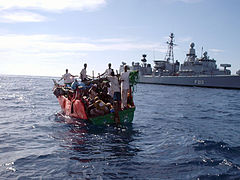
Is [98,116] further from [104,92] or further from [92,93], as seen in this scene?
[104,92]

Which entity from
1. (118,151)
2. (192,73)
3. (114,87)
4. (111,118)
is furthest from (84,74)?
(192,73)

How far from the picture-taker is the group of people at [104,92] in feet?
38.7

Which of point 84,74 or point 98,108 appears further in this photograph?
point 84,74

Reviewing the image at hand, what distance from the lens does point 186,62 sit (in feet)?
216

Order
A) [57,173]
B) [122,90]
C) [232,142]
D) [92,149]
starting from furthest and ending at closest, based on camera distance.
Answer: [122,90]
[232,142]
[92,149]
[57,173]

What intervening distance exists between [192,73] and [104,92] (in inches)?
2083

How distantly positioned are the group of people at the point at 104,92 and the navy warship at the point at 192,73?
133ft

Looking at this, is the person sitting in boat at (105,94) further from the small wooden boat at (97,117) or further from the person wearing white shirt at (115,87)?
the small wooden boat at (97,117)

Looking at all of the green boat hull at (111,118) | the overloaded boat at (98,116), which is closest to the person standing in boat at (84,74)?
the overloaded boat at (98,116)

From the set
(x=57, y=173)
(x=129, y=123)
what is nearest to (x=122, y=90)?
(x=129, y=123)

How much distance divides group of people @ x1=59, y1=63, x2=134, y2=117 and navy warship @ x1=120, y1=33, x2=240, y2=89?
133 ft

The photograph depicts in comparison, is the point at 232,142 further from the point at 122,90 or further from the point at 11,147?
the point at 11,147

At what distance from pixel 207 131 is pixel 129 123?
12.6 ft

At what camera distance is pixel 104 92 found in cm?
1334
